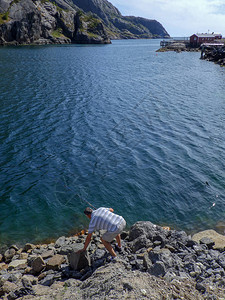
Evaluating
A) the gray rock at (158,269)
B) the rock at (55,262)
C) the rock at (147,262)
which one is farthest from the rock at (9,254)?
the gray rock at (158,269)

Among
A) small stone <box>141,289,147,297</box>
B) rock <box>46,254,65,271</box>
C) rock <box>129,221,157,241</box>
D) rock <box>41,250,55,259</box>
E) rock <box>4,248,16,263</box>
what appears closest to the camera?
small stone <box>141,289,147,297</box>

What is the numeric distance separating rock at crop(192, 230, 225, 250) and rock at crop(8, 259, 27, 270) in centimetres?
1047

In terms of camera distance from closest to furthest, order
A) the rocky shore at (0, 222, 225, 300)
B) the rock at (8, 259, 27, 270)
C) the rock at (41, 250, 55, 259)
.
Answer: the rocky shore at (0, 222, 225, 300), the rock at (8, 259, 27, 270), the rock at (41, 250, 55, 259)

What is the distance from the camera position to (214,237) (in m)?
16.3

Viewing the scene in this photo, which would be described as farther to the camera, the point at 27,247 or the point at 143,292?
the point at 27,247

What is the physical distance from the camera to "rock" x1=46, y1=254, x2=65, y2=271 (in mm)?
13336

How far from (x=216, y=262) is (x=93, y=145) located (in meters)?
19.2

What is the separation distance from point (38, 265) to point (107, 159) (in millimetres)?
14376

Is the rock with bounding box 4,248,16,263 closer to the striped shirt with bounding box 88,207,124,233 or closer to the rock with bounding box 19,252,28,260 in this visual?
the rock with bounding box 19,252,28,260

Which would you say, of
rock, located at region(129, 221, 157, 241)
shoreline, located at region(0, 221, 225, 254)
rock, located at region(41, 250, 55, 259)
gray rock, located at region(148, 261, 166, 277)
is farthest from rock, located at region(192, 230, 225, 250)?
rock, located at region(41, 250, 55, 259)

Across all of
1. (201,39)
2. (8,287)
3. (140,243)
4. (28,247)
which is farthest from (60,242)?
(201,39)

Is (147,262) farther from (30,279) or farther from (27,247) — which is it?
(27,247)

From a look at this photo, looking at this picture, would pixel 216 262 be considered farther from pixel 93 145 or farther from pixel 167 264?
pixel 93 145

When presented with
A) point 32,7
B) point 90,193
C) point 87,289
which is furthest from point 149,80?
point 32,7
